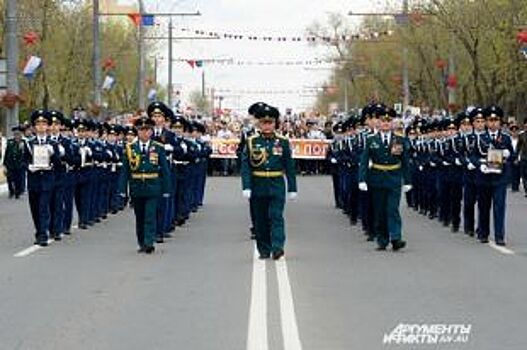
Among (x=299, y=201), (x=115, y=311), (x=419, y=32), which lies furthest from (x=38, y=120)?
(x=419, y=32)

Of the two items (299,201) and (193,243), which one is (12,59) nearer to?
(299,201)

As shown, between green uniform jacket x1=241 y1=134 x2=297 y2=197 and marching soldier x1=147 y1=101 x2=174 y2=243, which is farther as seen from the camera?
marching soldier x1=147 y1=101 x2=174 y2=243

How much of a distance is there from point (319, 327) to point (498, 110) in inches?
353

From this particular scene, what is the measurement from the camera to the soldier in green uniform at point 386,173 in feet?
60.3

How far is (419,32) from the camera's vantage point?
62.0 meters

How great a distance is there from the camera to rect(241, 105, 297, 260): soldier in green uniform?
17.0m

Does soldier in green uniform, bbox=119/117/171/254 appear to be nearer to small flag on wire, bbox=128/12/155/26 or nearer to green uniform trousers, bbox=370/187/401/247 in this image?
green uniform trousers, bbox=370/187/401/247

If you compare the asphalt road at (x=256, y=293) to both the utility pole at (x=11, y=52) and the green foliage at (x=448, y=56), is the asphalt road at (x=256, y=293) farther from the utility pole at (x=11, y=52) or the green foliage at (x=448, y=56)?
the green foliage at (x=448, y=56)

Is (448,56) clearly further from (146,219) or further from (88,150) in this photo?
(146,219)

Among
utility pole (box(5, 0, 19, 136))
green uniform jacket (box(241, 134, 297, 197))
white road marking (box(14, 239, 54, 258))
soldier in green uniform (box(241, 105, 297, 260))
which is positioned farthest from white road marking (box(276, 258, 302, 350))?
utility pole (box(5, 0, 19, 136))

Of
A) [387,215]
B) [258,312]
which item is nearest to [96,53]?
[387,215]

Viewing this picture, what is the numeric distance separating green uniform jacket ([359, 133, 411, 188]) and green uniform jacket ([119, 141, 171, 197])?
280 cm

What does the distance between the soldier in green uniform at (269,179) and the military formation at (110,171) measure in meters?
1.79

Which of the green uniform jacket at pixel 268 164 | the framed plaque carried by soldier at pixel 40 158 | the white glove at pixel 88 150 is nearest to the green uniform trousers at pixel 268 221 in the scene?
the green uniform jacket at pixel 268 164
